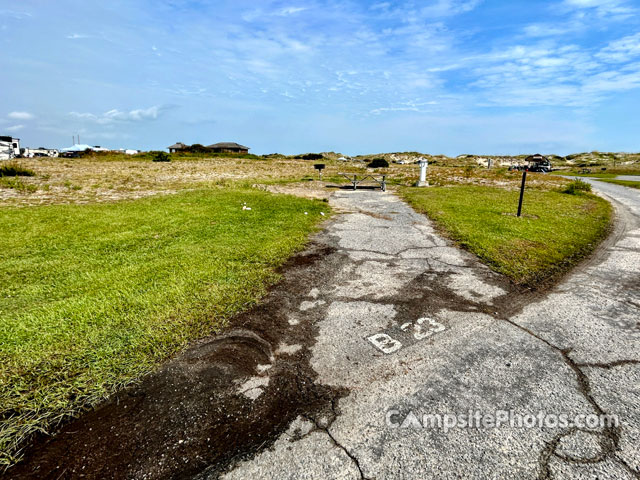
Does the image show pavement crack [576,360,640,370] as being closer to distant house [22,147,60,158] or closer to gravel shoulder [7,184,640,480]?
gravel shoulder [7,184,640,480]

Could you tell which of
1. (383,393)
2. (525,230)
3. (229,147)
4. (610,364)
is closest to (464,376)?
(383,393)

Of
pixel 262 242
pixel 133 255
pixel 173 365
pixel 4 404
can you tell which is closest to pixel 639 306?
pixel 173 365

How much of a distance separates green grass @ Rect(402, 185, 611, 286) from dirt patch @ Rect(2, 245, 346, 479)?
425 centimetres

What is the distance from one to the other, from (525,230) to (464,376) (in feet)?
23.5

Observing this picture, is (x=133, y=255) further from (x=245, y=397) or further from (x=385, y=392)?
(x=385, y=392)

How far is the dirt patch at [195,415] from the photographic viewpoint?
2148mm

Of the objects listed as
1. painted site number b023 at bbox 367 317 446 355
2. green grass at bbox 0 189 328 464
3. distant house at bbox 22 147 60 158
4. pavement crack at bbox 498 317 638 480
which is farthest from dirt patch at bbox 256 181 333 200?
distant house at bbox 22 147 60 158

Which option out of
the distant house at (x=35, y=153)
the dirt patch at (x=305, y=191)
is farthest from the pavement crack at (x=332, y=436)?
the distant house at (x=35, y=153)

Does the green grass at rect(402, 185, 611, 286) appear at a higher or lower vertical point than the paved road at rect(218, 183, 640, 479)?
higher

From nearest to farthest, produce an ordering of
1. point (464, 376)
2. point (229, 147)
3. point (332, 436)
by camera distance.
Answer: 1. point (332, 436)
2. point (464, 376)
3. point (229, 147)

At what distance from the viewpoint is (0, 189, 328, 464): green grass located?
2777 mm

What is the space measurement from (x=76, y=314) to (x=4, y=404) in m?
1.49

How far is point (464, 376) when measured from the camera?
9.64 feet

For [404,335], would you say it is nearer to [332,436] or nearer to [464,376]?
[464,376]
